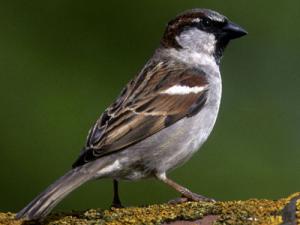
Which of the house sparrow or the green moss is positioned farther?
the house sparrow

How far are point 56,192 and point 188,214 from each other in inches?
32.5

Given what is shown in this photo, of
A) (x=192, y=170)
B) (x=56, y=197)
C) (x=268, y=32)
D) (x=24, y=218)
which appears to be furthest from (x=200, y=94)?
(x=24, y=218)

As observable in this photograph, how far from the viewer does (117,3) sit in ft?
19.3

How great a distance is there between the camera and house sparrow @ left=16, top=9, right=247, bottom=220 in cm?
464

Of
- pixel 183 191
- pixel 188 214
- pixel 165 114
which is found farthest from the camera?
pixel 165 114

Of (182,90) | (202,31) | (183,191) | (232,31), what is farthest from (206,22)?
(183,191)

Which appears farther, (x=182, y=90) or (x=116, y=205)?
(x=182, y=90)

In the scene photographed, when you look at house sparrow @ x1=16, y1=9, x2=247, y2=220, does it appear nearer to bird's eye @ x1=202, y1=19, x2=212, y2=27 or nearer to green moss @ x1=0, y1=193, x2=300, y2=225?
bird's eye @ x1=202, y1=19, x2=212, y2=27

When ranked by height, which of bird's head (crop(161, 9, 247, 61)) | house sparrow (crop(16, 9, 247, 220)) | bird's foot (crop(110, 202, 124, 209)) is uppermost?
bird's head (crop(161, 9, 247, 61))

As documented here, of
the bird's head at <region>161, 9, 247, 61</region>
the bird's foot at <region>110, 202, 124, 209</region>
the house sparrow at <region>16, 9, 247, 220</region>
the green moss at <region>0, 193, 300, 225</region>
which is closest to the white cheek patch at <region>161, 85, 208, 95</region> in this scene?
the house sparrow at <region>16, 9, 247, 220</region>

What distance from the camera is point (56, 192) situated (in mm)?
4246

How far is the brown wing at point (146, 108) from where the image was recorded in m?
4.69

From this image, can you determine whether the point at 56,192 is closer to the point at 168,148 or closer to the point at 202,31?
the point at 168,148

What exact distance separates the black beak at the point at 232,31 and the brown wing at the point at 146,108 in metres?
0.34
